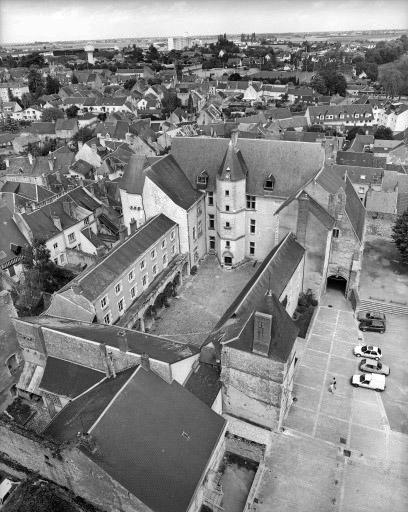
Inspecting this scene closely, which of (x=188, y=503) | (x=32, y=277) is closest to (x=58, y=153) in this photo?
(x=32, y=277)

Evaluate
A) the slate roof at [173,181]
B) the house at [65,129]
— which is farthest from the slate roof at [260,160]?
the house at [65,129]

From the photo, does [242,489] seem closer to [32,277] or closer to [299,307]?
[299,307]

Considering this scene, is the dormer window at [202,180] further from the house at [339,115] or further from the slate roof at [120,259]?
the house at [339,115]

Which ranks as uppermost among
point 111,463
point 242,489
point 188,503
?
point 111,463

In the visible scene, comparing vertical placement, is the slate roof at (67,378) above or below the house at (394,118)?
below

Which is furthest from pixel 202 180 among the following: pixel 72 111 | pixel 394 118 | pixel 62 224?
pixel 72 111

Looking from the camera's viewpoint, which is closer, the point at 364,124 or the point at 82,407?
the point at 82,407
